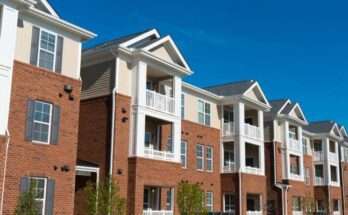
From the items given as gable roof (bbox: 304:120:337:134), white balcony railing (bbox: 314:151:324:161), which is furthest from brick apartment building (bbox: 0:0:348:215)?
gable roof (bbox: 304:120:337:134)

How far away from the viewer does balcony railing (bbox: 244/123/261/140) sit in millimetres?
37406

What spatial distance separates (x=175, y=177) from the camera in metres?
27.9

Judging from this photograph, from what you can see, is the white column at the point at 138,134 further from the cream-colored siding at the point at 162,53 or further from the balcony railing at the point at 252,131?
the balcony railing at the point at 252,131

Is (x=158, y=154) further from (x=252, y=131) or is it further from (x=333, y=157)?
(x=333, y=157)

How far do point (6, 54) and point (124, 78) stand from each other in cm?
860

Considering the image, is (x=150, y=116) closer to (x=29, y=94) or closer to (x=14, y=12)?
(x=29, y=94)

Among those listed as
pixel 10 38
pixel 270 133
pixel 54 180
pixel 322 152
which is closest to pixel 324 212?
pixel 322 152

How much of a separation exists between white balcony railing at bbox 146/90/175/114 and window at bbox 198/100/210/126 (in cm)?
678

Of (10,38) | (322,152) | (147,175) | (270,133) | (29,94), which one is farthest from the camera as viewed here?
(322,152)

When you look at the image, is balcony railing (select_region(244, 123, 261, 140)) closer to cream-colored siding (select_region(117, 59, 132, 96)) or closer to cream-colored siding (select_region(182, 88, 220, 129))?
cream-colored siding (select_region(182, 88, 220, 129))

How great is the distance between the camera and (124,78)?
2664cm

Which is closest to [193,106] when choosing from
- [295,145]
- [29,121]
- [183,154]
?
[183,154]

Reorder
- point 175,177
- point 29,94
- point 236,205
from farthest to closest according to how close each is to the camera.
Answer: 1. point 236,205
2. point 175,177
3. point 29,94

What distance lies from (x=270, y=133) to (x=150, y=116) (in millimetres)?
18620
